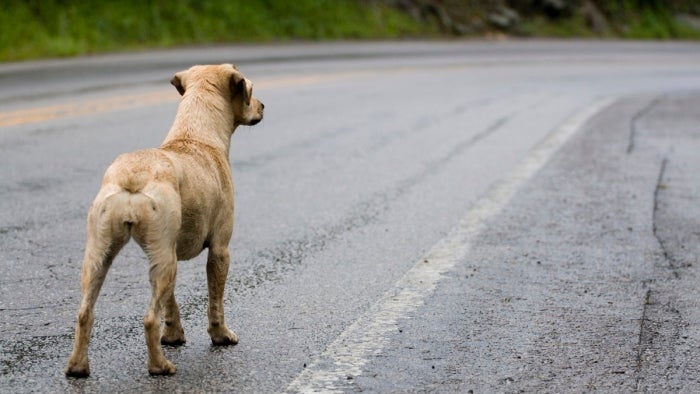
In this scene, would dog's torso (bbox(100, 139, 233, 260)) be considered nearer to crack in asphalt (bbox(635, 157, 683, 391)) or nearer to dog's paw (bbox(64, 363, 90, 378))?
dog's paw (bbox(64, 363, 90, 378))

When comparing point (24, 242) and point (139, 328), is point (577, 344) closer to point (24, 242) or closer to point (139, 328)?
point (139, 328)

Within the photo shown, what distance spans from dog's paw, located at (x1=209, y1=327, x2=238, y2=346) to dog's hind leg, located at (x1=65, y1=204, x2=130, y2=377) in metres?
→ 0.67

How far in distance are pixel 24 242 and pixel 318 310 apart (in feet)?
7.49

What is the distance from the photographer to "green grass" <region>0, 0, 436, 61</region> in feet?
70.9

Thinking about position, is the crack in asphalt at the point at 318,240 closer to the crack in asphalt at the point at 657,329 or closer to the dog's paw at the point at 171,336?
the dog's paw at the point at 171,336

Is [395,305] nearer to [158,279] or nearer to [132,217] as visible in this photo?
[158,279]

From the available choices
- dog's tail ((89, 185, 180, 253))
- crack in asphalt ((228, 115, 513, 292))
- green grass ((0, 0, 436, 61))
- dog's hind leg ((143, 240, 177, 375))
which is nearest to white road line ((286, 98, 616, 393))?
dog's hind leg ((143, 240, 177, 375))

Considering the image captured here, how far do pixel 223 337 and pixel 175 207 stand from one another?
85 cm

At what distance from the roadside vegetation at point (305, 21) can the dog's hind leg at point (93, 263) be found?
655 inches

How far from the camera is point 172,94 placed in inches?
602

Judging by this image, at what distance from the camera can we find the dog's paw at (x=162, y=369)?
4.39m

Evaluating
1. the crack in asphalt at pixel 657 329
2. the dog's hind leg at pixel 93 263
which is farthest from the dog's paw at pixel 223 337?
the crack in asphalt at pixel 657 329

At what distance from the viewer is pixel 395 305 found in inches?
219

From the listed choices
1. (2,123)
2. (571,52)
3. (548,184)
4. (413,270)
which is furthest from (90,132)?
(571,52)
